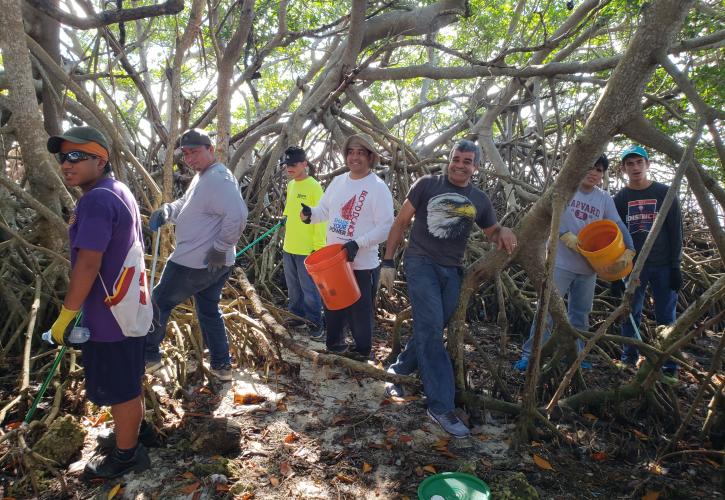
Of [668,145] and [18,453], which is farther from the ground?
[668,145]

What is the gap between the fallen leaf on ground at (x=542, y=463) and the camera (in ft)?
6.94

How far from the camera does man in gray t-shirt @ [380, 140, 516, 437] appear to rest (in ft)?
8.05

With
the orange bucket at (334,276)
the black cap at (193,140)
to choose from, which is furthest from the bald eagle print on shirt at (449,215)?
the black cap at (193,140)

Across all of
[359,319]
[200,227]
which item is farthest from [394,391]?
[200,227]

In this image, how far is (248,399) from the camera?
2658 millimetres

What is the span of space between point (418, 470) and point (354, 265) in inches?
50.0

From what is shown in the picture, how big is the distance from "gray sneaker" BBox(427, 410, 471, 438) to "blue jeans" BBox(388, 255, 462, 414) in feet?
0.09

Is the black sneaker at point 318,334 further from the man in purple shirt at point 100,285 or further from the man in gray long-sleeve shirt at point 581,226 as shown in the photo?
the man in purple shirt at point 100,285

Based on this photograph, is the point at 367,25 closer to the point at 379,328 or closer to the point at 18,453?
the point at 379,328

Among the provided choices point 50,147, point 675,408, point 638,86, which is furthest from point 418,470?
point 50,147

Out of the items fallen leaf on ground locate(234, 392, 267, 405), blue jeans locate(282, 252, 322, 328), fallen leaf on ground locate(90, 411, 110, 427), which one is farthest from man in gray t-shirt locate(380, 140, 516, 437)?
fallen leaf on ground locate(90, 411, 110, 427)

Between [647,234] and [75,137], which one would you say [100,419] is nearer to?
[75,137]

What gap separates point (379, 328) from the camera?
425 centimetres

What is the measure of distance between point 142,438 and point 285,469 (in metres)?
0.67
